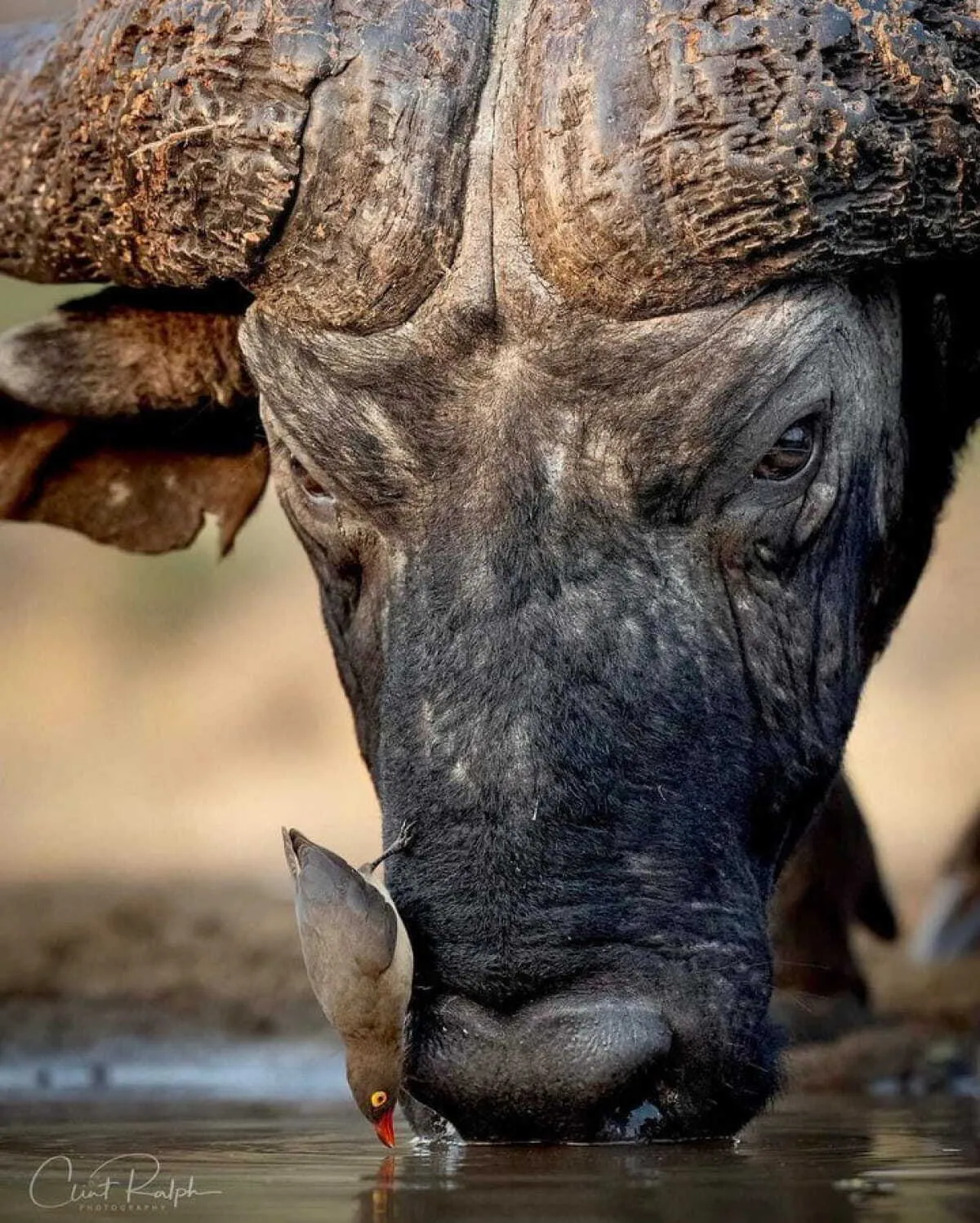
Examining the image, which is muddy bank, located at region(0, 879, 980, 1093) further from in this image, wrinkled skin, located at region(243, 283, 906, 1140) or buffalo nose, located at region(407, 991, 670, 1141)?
buffalo nose, located at region(407, 991, 670, 1141)

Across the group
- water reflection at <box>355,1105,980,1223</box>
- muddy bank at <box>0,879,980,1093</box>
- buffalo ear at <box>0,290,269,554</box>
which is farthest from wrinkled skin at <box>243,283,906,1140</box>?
muddy bank at <box>0,879,980,1093</box>

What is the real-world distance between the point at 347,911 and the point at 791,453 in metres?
1.48

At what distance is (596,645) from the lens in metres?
4.25

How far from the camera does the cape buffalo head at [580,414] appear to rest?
13.2ft

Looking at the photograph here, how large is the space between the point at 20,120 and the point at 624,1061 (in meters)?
2.97

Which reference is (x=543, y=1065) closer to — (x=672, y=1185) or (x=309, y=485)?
(x=672, y=1185)

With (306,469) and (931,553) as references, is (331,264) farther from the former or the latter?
(931,553)

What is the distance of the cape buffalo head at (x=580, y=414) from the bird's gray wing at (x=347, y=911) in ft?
0.50

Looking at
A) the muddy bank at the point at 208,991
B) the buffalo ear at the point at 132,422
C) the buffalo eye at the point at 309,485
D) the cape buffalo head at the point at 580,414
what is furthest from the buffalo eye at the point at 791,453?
the muddy bank at the point at 208,991

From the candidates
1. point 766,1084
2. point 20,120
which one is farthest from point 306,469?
point 766,1084

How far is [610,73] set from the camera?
4418 mm

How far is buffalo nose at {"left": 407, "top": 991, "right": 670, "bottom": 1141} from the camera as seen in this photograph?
3803 millimetres

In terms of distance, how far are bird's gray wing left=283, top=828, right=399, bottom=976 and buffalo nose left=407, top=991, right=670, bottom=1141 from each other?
17cm

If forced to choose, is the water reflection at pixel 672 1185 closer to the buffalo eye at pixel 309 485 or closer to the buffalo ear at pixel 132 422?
the buffalo eye at pixel 309 485
